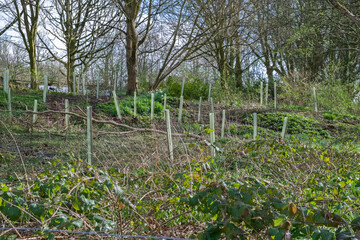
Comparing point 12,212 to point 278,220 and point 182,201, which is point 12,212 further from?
point 278,220

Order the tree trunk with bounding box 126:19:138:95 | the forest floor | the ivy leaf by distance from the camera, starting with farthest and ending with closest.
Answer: the tree trunk with bounding box 126:19:138:95
the forest floor
the ivy leaf

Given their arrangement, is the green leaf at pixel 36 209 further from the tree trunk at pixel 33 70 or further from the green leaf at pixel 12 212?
the tree trunk at pixel 33 70

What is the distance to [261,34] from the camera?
53.5 feet

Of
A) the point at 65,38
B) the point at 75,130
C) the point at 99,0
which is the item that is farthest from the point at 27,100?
the point at 99,0

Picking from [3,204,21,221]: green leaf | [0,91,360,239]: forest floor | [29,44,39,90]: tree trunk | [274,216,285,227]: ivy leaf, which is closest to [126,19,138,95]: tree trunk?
[29,44,39,90]: tree trunk

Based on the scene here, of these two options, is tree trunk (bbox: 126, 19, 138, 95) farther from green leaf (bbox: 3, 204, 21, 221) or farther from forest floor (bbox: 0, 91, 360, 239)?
green leaf (bbox: 3, 204, 21, 221)

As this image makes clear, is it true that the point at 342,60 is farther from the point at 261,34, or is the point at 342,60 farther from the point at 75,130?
the point at 75,130

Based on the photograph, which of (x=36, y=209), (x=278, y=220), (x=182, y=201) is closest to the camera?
(x=278, y=220)

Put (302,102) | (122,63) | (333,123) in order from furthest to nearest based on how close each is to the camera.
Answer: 1. (122,63)
2. (302,102)
3. (333,123)

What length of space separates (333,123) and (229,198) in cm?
992

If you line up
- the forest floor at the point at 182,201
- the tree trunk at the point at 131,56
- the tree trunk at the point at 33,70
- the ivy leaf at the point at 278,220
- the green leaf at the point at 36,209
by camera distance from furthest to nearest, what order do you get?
the tree trunk at the point at 33,70 < the tree trunk at the point at 131,56 < the green leaf at the point at 36,209 < the forest floor at the point at 182,201 < the ivy leaf at the point at 278,220

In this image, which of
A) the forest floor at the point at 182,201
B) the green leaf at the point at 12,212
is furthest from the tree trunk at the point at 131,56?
the green leaf at the point at 12,212

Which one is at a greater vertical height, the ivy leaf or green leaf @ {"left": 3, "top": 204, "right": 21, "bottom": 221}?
the ivy leaf

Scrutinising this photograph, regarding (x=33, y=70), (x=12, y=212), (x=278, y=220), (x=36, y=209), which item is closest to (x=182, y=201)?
(x=278, y=220)
